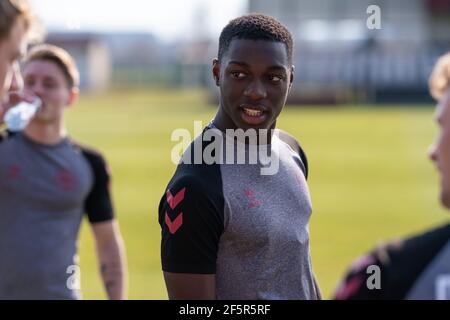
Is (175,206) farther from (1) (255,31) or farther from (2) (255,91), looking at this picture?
(1) (255,31)

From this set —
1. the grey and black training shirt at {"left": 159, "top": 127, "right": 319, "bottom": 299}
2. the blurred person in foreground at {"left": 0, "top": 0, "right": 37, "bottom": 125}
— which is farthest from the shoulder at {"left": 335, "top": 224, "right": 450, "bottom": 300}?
the blurred person in foreground at {"left": 0, "top": 0, "right": 37, "bottom": 125}

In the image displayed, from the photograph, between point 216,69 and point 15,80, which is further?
point 15,80

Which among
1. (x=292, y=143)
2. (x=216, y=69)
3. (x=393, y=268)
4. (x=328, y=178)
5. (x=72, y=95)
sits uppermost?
(x=216, y=69)

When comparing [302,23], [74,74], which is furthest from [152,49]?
[74,74]

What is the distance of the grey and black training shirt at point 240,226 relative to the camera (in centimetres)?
265

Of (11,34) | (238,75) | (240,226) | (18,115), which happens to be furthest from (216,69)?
(18,115)

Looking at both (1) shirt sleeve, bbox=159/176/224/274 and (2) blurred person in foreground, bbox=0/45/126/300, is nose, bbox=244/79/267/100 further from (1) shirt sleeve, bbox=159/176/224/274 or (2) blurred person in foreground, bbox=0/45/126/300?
(2) blurred person in foreground, bbox=0/45/126/300

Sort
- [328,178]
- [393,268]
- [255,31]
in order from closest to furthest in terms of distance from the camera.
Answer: [393,268]
[255,31]
[328,178]

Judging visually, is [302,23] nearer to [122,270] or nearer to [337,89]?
[337,89]

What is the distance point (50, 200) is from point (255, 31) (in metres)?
2.25

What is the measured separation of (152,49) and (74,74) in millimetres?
86993

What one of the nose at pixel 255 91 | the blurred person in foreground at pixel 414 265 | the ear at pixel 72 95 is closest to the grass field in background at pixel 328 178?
the ear at pixel 72 95

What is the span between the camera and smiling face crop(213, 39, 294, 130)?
107 inches

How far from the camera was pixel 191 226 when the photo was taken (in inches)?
104
